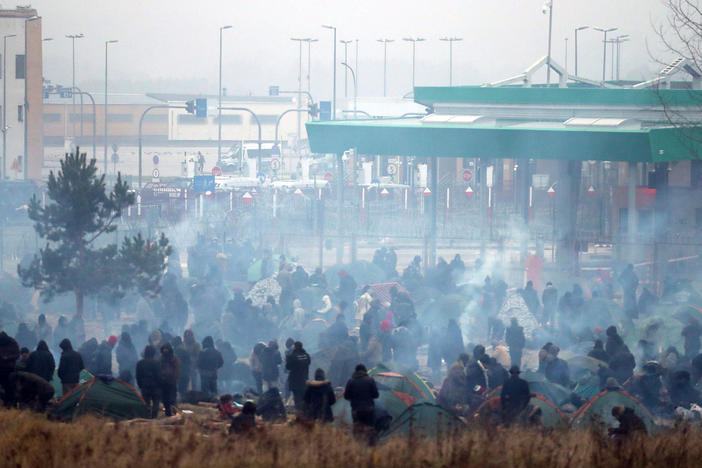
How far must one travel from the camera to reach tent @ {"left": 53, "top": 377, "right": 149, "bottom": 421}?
11.3m

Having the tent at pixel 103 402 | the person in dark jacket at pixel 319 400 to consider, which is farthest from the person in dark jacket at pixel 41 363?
the person in dark jacket at pixel 319 400

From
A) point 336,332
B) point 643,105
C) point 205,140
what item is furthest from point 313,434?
point 205,140

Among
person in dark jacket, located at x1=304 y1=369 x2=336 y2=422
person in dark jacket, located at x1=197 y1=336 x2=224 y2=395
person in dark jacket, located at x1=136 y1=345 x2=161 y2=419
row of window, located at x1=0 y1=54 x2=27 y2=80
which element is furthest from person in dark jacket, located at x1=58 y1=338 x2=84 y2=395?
row of window, located at x1=0 y1=54 x2=27 y2=80

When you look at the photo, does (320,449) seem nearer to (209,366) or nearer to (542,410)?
(542,410)

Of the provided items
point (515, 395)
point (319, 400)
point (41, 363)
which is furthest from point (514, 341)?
point (41, 363)

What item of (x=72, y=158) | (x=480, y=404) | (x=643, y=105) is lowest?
(x=480, y=404)

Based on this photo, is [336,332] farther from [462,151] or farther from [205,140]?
[205,140]

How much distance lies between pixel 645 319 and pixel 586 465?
8.63 metres

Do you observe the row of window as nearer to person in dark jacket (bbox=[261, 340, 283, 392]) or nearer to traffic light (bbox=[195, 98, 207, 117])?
traffic light (bbox=[195, 98, 207, 117])

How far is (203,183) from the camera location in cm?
3319

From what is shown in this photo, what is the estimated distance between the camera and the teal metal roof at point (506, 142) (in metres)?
25.2

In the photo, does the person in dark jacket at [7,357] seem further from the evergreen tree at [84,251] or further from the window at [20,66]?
the window at [20,66]

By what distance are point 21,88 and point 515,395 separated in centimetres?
5535

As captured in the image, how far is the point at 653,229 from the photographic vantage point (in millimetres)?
30531
